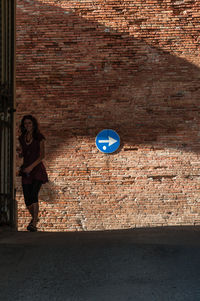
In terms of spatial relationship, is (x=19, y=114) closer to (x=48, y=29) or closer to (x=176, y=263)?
(x=48, y=29)

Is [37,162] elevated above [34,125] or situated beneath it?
situated beneath

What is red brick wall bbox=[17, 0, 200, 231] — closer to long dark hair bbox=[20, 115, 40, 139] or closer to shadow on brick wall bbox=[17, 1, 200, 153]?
shadow on brick wall bbox=[17, 1, 200, 153]

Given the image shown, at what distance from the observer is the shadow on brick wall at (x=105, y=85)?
8.21 metres

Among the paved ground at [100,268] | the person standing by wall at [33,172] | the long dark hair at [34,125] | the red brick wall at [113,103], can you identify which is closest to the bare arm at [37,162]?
the person standing by wall at [33,172]

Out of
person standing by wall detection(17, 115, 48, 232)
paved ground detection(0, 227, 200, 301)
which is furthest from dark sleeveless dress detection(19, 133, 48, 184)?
paved ground detection(0, 227, 200, 301)

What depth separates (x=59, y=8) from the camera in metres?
8.32

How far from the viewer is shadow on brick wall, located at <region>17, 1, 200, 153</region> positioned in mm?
8211

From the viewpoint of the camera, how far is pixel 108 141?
8.20 m

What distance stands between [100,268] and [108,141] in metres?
5.02

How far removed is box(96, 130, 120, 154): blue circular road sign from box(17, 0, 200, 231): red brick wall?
0.11 meters

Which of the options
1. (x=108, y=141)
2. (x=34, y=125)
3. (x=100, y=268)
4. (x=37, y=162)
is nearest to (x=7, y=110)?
(x=37, y=162)

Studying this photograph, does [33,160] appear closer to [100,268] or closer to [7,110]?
[7,110]

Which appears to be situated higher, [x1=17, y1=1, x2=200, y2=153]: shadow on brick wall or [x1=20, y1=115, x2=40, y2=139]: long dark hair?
[x1=17, y1=1, x2=200, y2=153]: shadow on brick wall

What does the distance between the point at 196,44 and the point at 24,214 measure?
4.82m
